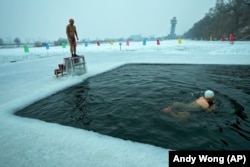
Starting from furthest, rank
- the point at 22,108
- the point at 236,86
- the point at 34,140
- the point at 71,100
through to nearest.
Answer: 1. the point at 236,86
2. the point at 71,100
3. the point at 22,108
4. the point at 34,140

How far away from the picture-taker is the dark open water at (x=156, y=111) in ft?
11.9

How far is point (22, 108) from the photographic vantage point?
5.06 meters

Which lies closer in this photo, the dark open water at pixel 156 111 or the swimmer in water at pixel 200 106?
the dark open water at pixel 156 111

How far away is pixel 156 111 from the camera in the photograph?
4.91 meters

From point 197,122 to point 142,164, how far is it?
2248 millimetres

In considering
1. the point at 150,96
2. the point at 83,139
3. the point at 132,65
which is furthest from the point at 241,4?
the point at 83,139

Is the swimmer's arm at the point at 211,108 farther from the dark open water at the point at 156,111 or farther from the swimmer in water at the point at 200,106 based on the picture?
the dark open water at the point at 156,111

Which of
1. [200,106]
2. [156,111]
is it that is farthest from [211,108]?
[156,111]

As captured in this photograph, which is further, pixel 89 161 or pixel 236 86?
pixel 236 86

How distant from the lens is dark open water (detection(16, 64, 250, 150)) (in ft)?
11.9

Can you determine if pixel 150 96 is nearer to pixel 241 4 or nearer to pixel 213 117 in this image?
pixel 213 117

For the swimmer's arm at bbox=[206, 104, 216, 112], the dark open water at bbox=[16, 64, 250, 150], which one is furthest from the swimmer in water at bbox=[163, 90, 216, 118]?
the dark open water at bbox=[16, 64, 250, 150]

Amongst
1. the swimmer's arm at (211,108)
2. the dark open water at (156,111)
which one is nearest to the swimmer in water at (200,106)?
the swimmer's arm at (211,108)

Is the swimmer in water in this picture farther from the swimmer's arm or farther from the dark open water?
the dark open water
